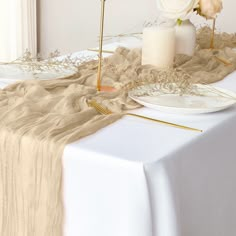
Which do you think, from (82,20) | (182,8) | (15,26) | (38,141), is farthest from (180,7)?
(15,26)

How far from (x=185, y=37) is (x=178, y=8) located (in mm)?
147

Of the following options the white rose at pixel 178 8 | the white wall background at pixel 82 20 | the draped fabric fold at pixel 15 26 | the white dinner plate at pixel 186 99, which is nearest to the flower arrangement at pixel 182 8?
the white rose at pixel 178 8

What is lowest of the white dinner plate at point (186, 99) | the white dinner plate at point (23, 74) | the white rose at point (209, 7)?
the white dinner plate at point (23, 74)

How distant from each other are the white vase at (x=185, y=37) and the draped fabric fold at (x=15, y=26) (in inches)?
90.9

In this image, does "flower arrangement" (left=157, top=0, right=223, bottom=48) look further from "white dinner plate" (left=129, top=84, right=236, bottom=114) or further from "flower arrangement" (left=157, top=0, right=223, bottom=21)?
"white dinner plate" (left=129, top=84, right=236, bottom=114)

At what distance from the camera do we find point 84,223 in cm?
125

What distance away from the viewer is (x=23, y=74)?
1831 millimetres

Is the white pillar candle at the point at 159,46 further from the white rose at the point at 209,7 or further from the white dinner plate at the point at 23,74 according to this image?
the white dinner plate at the point at 23,74

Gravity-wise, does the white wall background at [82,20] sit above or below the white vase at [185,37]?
below

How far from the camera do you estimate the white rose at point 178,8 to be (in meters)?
2.08

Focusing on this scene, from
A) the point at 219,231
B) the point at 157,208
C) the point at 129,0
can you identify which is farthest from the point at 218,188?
the point at 129,0

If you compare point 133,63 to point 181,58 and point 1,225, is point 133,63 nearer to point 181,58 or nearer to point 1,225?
point 181,58

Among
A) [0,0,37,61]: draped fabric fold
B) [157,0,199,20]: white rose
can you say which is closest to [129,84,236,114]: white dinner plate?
[157,0,199,20]: white rose

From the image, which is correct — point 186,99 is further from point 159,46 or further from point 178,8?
point 178,8
